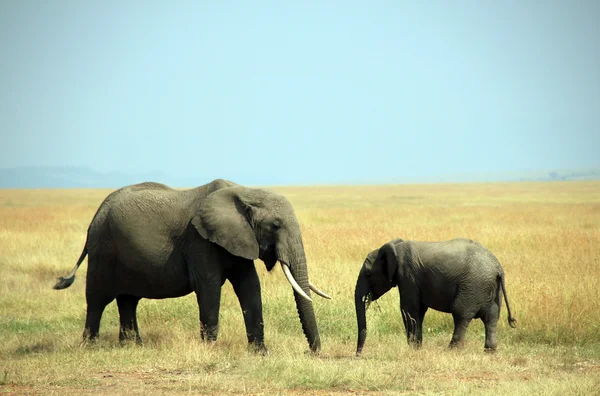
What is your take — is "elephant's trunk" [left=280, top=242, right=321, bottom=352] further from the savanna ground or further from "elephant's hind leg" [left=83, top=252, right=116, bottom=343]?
"elephant's hind leg" [left=83, top=252, right=116, bottom=343]

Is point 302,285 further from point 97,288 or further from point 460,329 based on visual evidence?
point 97,288

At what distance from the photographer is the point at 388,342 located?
36.8 feet

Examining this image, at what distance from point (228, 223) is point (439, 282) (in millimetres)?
2837

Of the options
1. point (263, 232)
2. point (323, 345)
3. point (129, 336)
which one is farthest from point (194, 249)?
point (323, 345)

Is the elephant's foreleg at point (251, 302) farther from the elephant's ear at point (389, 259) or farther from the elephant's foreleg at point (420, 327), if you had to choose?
the elephant's foreleg at point (420, 327)

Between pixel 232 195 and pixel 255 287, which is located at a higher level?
pixel 232 195

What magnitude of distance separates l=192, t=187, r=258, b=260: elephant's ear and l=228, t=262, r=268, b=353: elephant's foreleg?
1.85ft

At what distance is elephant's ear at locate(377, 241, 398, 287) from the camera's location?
408 inches

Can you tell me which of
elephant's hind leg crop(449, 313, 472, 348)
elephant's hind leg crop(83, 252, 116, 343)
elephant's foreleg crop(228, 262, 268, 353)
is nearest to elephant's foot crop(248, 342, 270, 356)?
elephant's foreleg crop(228, 262, 268, 353)

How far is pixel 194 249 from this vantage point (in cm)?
1054

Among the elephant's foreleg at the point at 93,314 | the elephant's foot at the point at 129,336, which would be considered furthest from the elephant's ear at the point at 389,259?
the elephant's foreleg at the point at 93,314

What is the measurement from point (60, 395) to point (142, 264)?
3204mm

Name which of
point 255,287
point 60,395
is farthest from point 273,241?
point 60,395

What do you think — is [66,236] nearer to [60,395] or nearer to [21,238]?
[21,238]
